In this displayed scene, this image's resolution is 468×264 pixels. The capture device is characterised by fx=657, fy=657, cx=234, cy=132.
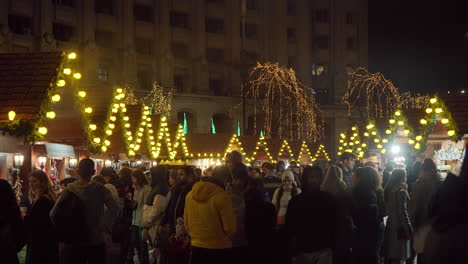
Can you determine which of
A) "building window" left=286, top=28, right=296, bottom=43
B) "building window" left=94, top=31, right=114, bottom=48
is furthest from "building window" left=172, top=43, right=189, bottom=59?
"building window" left=286, top=28, right=296, bottom=43

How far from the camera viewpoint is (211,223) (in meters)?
6.85

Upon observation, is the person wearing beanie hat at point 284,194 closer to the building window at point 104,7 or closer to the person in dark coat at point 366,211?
the person in dark coat at point 366,211

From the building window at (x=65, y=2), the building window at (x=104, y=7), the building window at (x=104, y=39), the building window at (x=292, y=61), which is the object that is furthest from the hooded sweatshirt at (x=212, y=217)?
the building window at (x=292, y=61)

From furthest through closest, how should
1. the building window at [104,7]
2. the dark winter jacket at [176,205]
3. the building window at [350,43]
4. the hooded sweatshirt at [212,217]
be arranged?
the building window at [350,43] < the building window at [104,7] < the dark winter jacket at [176,205] < the hooded sweatshirt at [212,217]

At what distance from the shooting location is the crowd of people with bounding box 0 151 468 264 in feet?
19.2

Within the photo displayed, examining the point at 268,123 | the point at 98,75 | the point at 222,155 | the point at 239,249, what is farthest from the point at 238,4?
the point at 239,249

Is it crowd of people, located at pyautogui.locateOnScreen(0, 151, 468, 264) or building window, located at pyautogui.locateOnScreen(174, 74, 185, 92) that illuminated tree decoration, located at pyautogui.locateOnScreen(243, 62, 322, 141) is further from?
crowd of people, located at pyautogui.locateOnScreen(0, 151, 468, 264)

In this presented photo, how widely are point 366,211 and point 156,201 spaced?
10.5 ft

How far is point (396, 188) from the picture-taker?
10.5 meters

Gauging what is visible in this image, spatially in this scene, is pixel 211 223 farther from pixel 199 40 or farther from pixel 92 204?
pixel 199 40

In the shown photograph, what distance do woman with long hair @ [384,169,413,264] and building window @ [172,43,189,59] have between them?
45.9m

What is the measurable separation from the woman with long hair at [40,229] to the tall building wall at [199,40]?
35979 millimetres

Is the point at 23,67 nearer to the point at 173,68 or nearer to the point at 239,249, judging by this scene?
the point at 239,249

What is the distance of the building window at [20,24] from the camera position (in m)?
44.1
